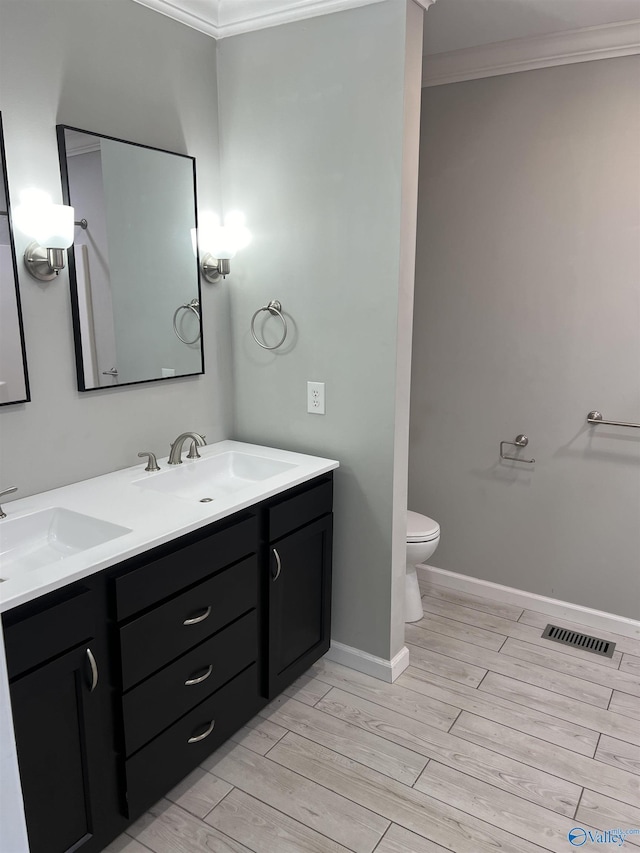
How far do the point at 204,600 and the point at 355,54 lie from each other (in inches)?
72.1

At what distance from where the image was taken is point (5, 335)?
1784mm

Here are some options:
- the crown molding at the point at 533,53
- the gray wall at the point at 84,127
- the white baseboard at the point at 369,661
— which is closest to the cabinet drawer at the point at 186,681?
the white baseboard at the point at 369,661

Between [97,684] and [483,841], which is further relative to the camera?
[483,841]

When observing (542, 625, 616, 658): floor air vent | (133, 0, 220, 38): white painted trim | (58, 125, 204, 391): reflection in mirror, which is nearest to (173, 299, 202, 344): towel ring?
(58, 125, 204, 391): reflection in mirror

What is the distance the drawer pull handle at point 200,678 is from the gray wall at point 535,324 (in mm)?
1626

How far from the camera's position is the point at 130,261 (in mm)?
2145

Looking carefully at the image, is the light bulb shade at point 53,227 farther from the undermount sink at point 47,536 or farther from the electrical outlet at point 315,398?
the electrical outlet at point 315,398

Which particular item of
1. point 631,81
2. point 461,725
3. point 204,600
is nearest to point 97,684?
point 204,600

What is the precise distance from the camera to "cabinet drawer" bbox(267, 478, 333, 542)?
2062mm

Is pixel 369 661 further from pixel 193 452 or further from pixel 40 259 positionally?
pixel 40 259

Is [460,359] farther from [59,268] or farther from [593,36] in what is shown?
[59,268]

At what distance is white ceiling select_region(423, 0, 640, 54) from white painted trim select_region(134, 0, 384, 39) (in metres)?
0.31

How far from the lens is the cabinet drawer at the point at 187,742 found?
1.68 meters

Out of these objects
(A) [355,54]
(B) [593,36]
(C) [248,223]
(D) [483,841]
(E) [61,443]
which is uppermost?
(B) [593,36]
